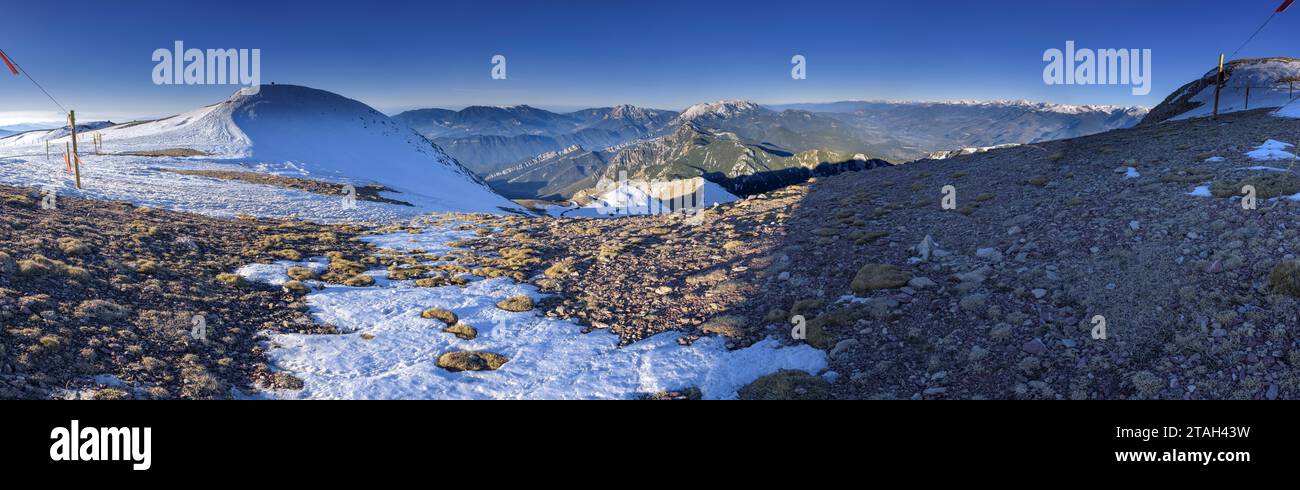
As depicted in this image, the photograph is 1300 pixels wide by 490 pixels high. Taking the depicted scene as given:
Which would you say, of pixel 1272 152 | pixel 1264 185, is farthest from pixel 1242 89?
pixel 1264 185

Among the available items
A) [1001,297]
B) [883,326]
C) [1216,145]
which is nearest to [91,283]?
[883,326]

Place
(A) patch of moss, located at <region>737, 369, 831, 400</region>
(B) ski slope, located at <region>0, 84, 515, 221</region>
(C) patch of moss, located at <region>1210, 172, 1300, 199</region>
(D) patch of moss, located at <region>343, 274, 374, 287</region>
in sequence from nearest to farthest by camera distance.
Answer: (A) patch of moss, located at <region>737, 369, 831, 400</region> → (C) patch of moss, located at <region>1210, 172, 1300, 199</region> → (D) patch of moss, located at <region>343, 274, 374, 287</region> → (B) ski slope, located at <region>0, 84, 515, 221</region>

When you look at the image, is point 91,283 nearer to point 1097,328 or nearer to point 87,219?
point 87,219

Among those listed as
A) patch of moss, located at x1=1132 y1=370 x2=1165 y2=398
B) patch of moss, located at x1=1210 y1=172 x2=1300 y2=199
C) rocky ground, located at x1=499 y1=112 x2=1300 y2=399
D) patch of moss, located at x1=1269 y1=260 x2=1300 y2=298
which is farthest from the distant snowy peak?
patch of moss, located at x1=1132 y1=370 x2=1165 y2=398

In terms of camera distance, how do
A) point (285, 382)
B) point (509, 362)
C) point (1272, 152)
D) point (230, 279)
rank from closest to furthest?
point (285, 382) → point (509, 362) → point (230, 279) → point (1272, 152)

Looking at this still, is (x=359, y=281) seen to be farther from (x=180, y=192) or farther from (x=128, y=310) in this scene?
(x=180, y=192)

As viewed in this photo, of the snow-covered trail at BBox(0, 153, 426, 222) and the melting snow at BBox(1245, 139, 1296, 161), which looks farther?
the snow-covered trail at BBox(0, 153, 426, 222)

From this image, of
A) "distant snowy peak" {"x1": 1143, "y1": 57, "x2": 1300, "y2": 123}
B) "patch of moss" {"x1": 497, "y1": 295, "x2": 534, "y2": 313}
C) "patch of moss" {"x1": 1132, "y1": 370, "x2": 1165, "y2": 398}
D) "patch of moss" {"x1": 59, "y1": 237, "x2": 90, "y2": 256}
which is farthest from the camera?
"distant snowy peak" {"x1": 1143, "y1": 57, "x2": 1300, "y2": 123}

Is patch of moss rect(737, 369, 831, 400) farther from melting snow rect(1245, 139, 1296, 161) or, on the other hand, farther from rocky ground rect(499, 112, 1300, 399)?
melting snow rect(1245, 139, 1296, 161)
